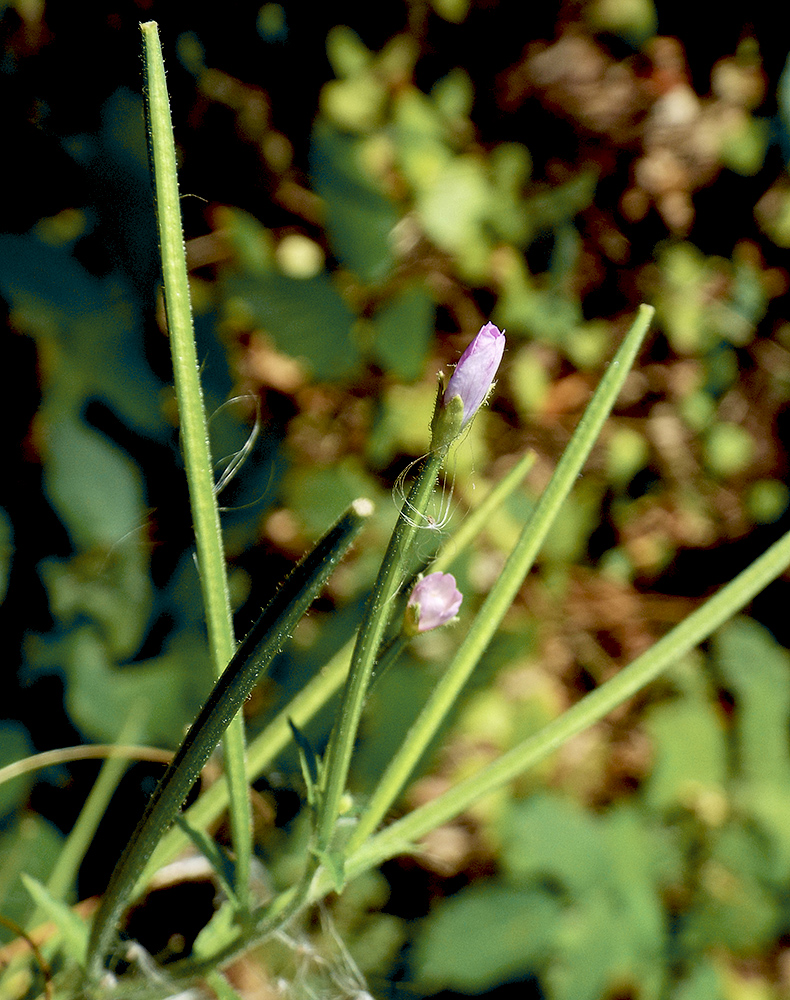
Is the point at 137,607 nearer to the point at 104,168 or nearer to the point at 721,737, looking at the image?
the point at 104,168

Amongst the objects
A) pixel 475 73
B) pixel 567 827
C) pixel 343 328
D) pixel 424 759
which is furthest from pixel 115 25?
pixel 567 827

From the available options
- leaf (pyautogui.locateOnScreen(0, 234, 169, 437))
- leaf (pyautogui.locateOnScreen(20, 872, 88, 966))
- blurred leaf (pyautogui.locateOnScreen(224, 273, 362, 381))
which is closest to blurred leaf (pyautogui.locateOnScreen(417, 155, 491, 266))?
blurred leaf (pyautogui.locateOnScreen(224, 273, 362, 381))

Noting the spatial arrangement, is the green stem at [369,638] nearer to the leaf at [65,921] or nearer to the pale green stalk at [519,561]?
the pale green stalk at [519,561]

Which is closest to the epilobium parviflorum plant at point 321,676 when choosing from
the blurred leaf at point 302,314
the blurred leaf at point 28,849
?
the blurred leaf at point 28,849

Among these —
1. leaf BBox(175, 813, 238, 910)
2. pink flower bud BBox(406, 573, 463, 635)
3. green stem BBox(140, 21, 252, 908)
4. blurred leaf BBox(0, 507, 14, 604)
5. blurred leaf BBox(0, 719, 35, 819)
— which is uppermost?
green stem BBox(140, 21, 252, 908)

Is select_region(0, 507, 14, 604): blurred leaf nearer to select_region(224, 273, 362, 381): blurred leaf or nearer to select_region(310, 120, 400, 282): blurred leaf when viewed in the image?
select_region(224, 273, 362, 381): blurred leaf

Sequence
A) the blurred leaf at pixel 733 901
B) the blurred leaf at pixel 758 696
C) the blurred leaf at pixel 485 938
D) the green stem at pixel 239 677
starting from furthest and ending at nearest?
the blurred leaf at pixel 758 696 → the blurred leaf at pixel 733 901 → the blurred leaf at pixel 485 938 → the green stem at pixel 239 677

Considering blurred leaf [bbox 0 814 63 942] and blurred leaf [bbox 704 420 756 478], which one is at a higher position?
blurred leaf [bbox 0 814 63 942]

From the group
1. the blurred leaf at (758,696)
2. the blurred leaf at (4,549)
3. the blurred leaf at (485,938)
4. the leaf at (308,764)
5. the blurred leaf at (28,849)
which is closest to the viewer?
the leaf at (308,764)

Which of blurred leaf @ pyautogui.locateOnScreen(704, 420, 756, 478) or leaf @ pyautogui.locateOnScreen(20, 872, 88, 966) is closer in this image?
leaf @ pyautogui.locateOnScreen(20, 872, 88, 966)
